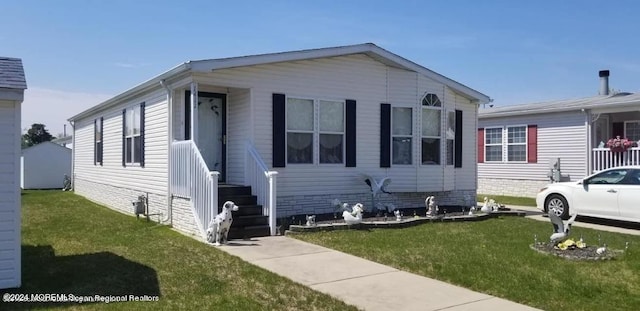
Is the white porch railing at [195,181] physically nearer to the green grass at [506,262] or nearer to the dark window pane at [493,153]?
the green grass at [506,262]

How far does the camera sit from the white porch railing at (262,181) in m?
9.76

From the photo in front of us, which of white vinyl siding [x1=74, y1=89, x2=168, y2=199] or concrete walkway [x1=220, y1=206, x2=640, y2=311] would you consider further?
white vinyl siding [x1=74, y1=89, x2=168, y2=199]

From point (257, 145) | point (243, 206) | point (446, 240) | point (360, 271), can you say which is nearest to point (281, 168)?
point (257, 145)

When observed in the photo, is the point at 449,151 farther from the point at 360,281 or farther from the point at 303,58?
the point at 360,281

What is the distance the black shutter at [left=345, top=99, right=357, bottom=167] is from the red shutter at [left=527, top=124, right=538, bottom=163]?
9.80 meters

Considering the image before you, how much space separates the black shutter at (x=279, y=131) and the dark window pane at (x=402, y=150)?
10.7ft

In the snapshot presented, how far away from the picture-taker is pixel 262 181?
10.3 m

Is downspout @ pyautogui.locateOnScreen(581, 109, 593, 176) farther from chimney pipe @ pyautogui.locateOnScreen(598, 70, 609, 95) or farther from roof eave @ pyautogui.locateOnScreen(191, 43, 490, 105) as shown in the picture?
chimney pipe @ pyautogui.locateOnScreen(598, 70, 609, 95)

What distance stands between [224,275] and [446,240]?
4.40 meters

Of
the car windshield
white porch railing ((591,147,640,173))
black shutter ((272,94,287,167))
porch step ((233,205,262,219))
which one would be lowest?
porch step ((233,205,262,219))

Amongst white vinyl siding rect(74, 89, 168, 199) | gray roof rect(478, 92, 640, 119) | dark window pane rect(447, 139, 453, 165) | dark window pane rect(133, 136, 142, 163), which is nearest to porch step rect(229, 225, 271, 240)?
white vinyl siding rect(74, 89, 168, 199)

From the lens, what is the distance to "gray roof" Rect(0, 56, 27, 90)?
5766mm

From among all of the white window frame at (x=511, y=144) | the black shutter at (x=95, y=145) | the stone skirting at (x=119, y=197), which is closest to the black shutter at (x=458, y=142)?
the white window frame at (x=511, y=144)

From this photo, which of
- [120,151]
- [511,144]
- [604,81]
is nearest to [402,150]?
[120,151]
